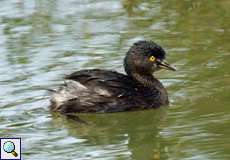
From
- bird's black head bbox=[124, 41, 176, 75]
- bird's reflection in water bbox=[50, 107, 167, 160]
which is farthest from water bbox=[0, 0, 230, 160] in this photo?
bird's black head bbox=[124, 41, 176, 75]

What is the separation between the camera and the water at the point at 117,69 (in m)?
9.83

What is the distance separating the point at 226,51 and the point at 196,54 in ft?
1.46

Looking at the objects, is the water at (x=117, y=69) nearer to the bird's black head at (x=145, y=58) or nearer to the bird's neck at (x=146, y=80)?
the bird's neck at (x=146, y=80)

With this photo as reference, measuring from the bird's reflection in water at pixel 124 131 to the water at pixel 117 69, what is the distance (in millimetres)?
11

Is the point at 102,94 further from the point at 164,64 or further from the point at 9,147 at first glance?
the point at 9,147

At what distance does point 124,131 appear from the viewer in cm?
1056

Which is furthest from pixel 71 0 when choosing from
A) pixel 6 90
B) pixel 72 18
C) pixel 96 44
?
pixel 6 90

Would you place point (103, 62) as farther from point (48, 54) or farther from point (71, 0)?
point (71, 0)

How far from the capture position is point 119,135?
10.4m

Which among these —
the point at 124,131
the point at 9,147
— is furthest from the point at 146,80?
the point at 9,147

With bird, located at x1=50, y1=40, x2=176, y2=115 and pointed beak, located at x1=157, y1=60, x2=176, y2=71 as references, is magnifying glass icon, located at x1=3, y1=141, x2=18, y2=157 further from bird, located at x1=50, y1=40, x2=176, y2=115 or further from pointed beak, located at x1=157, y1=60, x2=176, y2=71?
pointed beak, located at x1=157, y1=60, x2=176, y2=71

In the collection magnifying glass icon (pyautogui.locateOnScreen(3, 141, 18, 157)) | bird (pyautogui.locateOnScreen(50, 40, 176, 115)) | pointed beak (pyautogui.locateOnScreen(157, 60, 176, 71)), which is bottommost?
magnifying glass icon (pyautogui.locateOnScreen(3, 141, 18, 157))

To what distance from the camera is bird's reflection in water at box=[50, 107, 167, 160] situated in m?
9.72

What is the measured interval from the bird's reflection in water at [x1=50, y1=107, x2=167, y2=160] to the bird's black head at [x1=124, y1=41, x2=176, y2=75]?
70cm
